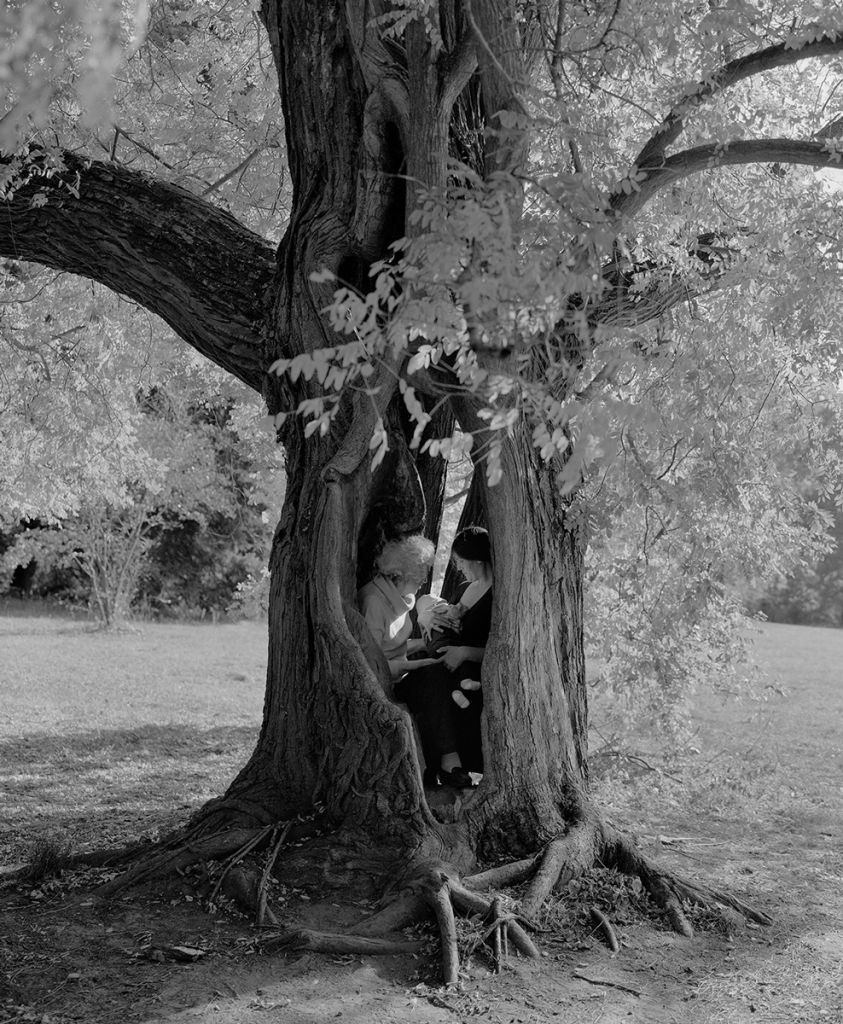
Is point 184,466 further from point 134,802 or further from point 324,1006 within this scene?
point 324,1006

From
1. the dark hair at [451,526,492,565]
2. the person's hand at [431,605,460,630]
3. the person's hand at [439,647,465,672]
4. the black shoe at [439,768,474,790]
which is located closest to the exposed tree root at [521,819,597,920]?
the black shoe at [439,768,474,790]

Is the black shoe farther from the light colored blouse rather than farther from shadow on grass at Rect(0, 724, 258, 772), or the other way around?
shadow on grass at Rect(0, 724, 258, 772)

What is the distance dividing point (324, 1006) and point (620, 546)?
6.66m

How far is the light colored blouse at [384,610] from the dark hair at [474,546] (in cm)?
39

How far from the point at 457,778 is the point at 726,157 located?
340cm

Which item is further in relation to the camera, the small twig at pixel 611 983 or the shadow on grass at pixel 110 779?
the shadow on grass at pixel 110 779

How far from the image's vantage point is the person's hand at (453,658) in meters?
5.91

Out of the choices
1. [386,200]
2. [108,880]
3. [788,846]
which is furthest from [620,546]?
[108,880]

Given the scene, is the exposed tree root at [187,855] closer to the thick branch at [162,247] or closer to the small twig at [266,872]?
the small twig at [266,872]

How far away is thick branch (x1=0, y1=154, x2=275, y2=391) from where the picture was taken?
6504mm

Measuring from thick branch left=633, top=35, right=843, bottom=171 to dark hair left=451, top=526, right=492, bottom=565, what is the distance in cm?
205

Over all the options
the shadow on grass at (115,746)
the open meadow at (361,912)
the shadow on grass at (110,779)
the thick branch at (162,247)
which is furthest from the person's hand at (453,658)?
the shadow on grass at (115,746)

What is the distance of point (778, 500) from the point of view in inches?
354

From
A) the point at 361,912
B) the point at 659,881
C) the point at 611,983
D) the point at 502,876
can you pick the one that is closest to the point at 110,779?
the point at 361,912
